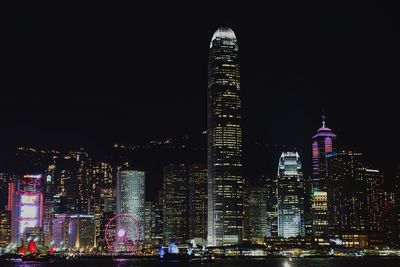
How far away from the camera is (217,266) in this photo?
139 m

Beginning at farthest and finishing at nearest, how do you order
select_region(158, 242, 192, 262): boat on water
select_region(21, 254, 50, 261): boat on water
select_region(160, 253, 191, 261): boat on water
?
1. select_region(21, 254, 50, 261): boat on water
2. select_region(158, 242, 192, 262): boat on water
3. select_region(160, 253, 191, 261): boat on water

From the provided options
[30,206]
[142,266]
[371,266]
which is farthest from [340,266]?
[30,206]

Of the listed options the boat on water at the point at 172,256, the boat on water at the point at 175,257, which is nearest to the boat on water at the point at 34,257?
the boat on water at the point at 172,256

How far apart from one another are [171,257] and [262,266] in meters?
35.3

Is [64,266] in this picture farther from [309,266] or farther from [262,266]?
[309,266]

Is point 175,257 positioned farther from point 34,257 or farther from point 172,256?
point 34,257

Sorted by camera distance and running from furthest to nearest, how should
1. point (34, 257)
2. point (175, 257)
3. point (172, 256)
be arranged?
point (34, 257)
point (172, 256)
point (175, 257)

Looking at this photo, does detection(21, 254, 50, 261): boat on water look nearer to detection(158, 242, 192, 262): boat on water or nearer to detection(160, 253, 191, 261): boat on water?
detection(158, 242, 192, 262): boat on water

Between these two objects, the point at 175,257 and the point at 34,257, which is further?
the point at 34,257

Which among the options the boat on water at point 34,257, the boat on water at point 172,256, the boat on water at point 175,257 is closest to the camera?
the boat on water at point 175,257

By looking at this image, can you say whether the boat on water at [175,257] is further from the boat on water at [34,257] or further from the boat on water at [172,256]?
A: the boat on water at [34,257]

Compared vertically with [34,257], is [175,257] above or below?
above

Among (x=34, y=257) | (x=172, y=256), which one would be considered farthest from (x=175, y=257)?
(x=34, y=257)

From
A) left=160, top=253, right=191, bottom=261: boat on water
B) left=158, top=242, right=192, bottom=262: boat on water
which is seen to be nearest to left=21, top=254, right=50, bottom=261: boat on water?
left=158, top=242, right=192, bottom=262: boat on water
